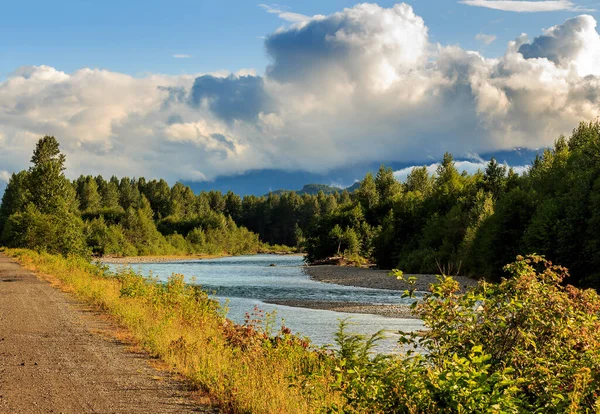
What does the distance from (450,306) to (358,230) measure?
11685 cm

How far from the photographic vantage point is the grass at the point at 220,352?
33.8 ft

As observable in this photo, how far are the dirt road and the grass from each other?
0.61 m

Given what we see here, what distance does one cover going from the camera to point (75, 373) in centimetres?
1257

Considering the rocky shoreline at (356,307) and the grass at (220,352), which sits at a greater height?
the grass at (220,352)

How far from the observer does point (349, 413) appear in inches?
328

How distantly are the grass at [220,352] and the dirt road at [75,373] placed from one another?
2.00 feet

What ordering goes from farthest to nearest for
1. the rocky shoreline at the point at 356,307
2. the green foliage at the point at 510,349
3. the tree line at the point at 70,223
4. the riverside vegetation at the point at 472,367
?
the tree line at the point at 70,223, the rocky shoreline at the point at 356,307, the green foliage at the point at 510,349, the riverside vegetation at the point at 472,367

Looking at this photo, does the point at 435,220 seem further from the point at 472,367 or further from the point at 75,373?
the point at 472,367

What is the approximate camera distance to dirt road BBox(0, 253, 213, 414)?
10344 millimetres

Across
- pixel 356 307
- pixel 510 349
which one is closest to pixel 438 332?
pixel 510 349

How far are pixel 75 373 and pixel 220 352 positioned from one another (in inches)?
145

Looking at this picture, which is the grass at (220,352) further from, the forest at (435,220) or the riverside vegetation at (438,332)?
the forest at (435,220)

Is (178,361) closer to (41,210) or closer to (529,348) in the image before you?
(529,348)

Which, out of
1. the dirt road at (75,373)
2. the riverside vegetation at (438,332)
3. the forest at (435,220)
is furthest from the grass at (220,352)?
the forest at (435,220)
